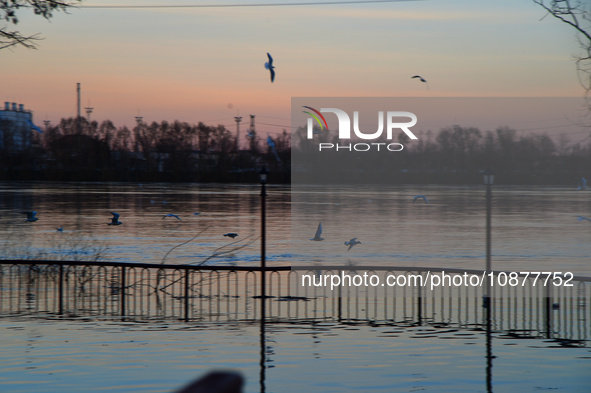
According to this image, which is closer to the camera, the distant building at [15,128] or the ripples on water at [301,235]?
the ripples on water at [301,235]

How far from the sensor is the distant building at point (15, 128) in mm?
145625

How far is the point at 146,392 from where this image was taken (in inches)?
384

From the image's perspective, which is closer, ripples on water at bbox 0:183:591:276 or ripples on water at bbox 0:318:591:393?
ripples on water at bbox 0:318:591:393

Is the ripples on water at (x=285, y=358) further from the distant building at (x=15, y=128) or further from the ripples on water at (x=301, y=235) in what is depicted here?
the distant building at (x=15, y=128)

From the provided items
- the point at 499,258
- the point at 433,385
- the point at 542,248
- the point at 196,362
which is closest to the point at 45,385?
the point at 196,362

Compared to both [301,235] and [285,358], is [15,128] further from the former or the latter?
[285,358]

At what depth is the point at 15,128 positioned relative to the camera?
14938 cm

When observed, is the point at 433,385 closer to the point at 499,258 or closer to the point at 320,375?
the point at 320,375

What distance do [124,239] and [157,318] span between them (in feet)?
210

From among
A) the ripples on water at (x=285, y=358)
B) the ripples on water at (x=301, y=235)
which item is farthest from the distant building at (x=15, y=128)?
the ripples on water at (x=285, y=358)

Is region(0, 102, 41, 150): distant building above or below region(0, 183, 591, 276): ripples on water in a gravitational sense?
above

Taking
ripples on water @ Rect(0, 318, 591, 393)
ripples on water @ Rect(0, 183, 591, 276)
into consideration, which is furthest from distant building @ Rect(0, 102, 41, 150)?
ripples on water @ Rect(0, 318, 591, 393)

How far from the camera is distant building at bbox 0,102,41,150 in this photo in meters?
146

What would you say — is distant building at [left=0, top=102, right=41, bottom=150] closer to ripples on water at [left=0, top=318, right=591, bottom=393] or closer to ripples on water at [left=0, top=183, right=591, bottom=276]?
ripples on water at [left=0, top=183, right=591, bottom=276]
